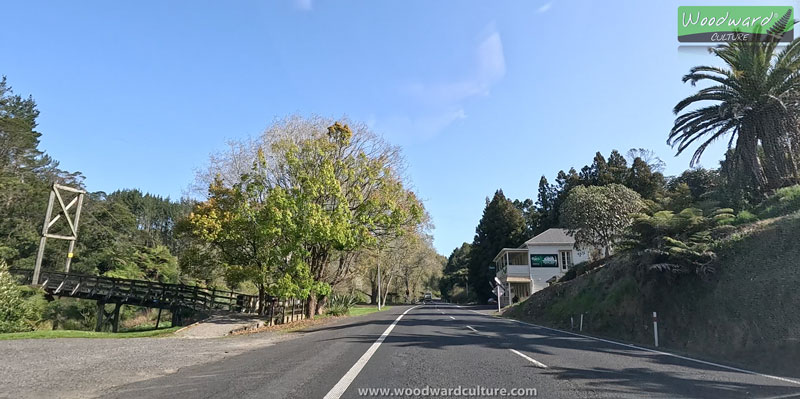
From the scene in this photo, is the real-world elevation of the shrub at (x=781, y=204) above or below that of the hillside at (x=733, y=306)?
above

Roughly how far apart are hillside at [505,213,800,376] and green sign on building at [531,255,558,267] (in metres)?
32.5

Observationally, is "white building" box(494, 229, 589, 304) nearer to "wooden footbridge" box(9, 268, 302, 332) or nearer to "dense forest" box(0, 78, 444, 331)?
"dense forest" box(0, 78, 444, 331)

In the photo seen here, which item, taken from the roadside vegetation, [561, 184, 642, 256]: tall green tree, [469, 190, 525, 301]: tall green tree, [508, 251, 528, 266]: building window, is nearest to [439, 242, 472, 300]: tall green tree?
[469, 190, 525, 301]: tall green tree

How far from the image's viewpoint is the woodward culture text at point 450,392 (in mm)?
5840

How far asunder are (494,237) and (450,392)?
6319cm

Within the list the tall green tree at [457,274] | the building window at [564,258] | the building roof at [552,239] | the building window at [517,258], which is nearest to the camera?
the building roof at [552,239]

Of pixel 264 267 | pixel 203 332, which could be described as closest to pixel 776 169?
pixel 264 267

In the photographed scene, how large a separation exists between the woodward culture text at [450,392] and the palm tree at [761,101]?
19.3 meters

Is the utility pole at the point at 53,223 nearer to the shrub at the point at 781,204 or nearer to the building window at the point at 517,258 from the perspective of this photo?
the shrub at the point at 781,204

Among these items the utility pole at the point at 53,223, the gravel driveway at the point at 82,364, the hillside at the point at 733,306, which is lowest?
the gravel driveway at the point at 82,364

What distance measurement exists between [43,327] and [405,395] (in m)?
34.8

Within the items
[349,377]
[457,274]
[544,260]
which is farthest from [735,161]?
[457,274]

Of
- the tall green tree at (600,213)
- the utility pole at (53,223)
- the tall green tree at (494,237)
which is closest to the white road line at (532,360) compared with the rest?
the tall green tree at (600,213)

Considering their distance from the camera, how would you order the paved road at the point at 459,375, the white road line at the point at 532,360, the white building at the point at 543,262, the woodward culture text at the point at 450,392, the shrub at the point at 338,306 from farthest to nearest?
the white building at the point at 543,262 < the shrub at the point at 338,306 < the white road line at the point at 532,360 < the paved road at the point at 459,375 < the woodward culture text at the point at 450,392
